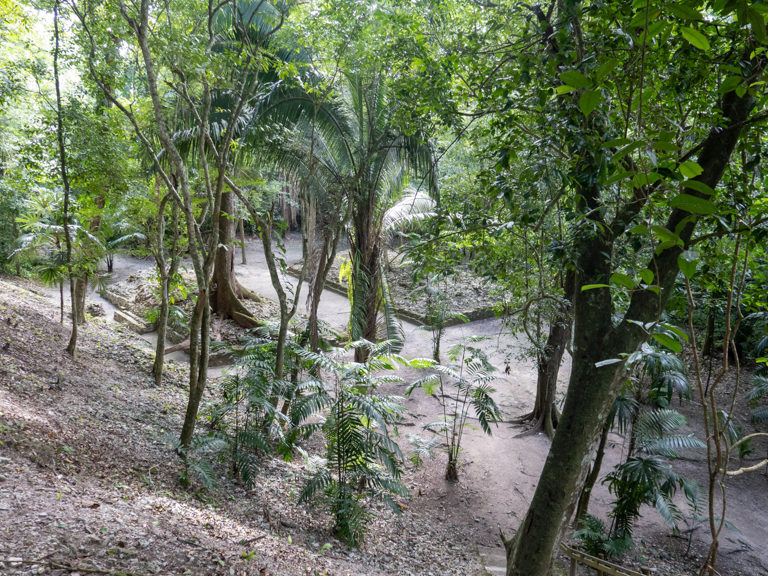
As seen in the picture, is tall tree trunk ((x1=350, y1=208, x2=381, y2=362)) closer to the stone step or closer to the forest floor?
the forest floor

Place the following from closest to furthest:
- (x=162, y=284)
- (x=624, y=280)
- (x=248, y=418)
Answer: (x=624, y=280)
(x=248, y=418)
(x=162, y=284)

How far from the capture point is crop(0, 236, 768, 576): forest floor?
2900 millimetres

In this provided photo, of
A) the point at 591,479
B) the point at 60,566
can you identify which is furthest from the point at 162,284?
the point at 591,479

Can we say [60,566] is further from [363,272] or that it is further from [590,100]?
[363,272]

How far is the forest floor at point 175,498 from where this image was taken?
2900 millimetres

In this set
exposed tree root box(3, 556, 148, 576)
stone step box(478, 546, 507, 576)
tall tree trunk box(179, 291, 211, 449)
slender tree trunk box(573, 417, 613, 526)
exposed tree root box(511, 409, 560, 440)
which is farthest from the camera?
exposed tree root box(511, 409, 560, 440)

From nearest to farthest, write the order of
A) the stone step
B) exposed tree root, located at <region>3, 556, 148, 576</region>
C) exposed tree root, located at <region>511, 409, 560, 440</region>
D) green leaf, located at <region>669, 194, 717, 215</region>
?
green leaf, located at <region>669, 194, 717, 215</region> → exposed tree root, located at <region>3, 556, 148, 576</region> → the stone step → exposed tree root, located at <region>511, 409, 560, 440</region>

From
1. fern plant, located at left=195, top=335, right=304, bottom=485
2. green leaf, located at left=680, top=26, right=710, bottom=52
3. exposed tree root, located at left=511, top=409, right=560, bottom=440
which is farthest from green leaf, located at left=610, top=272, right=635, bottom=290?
exposed tree root, located at left=511, top=409, right=560, bottom=440

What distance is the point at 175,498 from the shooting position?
404 centimetres

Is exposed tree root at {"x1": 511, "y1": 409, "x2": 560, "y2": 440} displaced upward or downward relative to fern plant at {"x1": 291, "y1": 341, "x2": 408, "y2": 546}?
downward

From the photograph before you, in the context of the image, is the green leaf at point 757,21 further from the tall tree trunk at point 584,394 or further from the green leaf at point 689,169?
the tall tree trunk at point 584,394

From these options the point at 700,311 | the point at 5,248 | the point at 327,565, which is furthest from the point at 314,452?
the point at 5,248

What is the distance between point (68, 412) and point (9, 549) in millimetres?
2782

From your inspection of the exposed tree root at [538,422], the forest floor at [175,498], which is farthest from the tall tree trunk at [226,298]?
the exposed tree root at [538,422]
